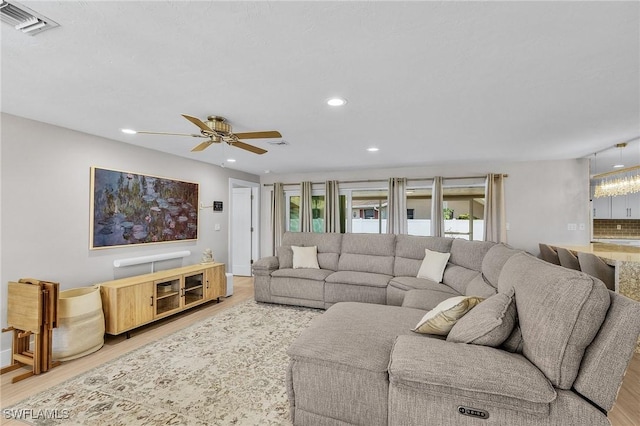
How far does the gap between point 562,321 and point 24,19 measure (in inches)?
112

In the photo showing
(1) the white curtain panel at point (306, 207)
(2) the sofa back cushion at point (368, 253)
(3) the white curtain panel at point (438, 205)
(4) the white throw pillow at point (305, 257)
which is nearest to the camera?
(2) the sofa back cushion at point (368, 253)

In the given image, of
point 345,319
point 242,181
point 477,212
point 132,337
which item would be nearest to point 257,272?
point 132,337

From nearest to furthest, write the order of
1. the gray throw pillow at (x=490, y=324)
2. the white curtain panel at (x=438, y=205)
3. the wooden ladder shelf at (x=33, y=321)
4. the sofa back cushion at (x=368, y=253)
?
the gray throw pillow at (x=490, y=324), the wooden ladder shelf at (x=33, y=321), the sofa back cushion at (x=368, y=253), the white curtain panel at (x=438, y=205)

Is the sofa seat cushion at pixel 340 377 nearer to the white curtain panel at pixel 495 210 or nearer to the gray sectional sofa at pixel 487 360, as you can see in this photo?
the gray sectional sofa at pixel 487 360

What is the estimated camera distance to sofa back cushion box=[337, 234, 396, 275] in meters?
4.48

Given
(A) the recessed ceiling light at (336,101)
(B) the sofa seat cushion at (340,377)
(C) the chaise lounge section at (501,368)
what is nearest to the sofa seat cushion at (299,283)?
(B) the sofa seat cushion at (340,377)

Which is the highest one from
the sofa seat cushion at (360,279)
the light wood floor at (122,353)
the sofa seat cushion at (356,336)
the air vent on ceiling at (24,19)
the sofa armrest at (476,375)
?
the air vent on ceiling at (24,19)

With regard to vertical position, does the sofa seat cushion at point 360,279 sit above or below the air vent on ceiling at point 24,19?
below

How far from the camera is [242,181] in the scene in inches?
232

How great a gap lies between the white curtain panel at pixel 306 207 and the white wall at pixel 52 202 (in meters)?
2.97

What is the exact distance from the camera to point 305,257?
476cm

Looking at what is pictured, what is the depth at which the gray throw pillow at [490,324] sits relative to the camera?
1.51 metres

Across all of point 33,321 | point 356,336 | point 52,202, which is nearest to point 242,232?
point 52,202

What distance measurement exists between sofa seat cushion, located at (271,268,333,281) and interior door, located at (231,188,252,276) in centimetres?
223
